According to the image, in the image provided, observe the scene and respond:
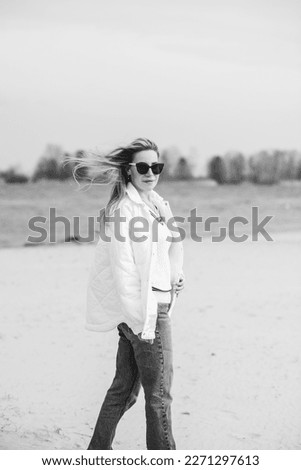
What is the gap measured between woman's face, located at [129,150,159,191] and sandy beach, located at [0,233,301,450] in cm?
123

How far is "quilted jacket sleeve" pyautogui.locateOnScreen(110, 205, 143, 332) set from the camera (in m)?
2.47

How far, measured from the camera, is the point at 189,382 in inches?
167

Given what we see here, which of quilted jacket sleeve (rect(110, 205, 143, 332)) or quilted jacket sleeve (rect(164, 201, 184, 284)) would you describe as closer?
quilted jacket sleeve (rect(110, 205, 143, 332))

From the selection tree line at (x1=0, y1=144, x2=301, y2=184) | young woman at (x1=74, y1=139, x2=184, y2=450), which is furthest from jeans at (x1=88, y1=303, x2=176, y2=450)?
tree line at (x1=0, y1=144, x2=301, y2=184)

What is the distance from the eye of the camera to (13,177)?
8422mm

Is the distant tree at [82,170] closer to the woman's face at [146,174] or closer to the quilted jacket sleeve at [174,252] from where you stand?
the woman's face at [146,174]

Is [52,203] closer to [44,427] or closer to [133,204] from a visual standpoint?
[44,427]

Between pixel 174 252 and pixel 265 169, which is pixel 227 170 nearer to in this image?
pixel 265 169

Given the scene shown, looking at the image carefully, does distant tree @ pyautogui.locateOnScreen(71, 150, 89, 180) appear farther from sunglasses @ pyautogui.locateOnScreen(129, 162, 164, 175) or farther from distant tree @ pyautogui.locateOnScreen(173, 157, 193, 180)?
distant tree @ pyautogui.locateOnScreen(173, 157, 193, 180)

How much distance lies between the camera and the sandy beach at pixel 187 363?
349cm

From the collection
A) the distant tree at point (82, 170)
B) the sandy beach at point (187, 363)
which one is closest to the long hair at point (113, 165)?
the distant tree at point (82, 170)

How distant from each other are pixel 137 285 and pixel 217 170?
6.95m

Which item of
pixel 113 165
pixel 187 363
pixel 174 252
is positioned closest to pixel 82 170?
pixel 113 165
